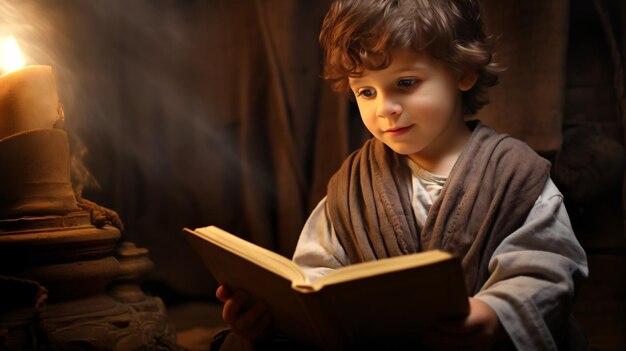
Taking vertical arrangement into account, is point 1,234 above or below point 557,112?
below

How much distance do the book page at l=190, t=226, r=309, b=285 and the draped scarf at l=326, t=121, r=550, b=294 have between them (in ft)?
0.98

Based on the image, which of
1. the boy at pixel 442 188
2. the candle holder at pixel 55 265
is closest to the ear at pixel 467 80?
the boy at pixel 442 188

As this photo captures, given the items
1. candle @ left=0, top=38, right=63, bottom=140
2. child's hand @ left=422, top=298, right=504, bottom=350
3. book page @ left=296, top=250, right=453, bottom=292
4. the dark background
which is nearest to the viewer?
book page @ left=296, top=250, right=453, bottom=292

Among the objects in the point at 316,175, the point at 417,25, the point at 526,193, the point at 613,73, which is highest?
the point at 417,25

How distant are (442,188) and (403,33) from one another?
31 centimetres

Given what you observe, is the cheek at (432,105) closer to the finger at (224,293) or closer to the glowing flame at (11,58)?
the finger at (224,293)

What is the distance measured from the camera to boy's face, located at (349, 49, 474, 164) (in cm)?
124

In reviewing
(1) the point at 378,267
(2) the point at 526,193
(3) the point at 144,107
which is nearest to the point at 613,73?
(2) the point at 526,193

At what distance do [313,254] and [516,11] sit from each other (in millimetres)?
1044

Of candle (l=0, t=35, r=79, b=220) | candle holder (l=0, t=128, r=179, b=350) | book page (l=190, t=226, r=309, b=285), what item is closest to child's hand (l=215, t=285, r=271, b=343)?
book page (l=190, t=226, r=309, b=285)

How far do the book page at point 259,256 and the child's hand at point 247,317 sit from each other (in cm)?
13

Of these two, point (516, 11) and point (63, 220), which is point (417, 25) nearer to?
point (516, 11)

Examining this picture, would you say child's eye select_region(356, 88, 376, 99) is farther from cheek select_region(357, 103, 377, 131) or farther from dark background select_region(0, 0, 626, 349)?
dark background select_region(0, 0, 626, 349)

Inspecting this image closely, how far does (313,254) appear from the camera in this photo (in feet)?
4.53
